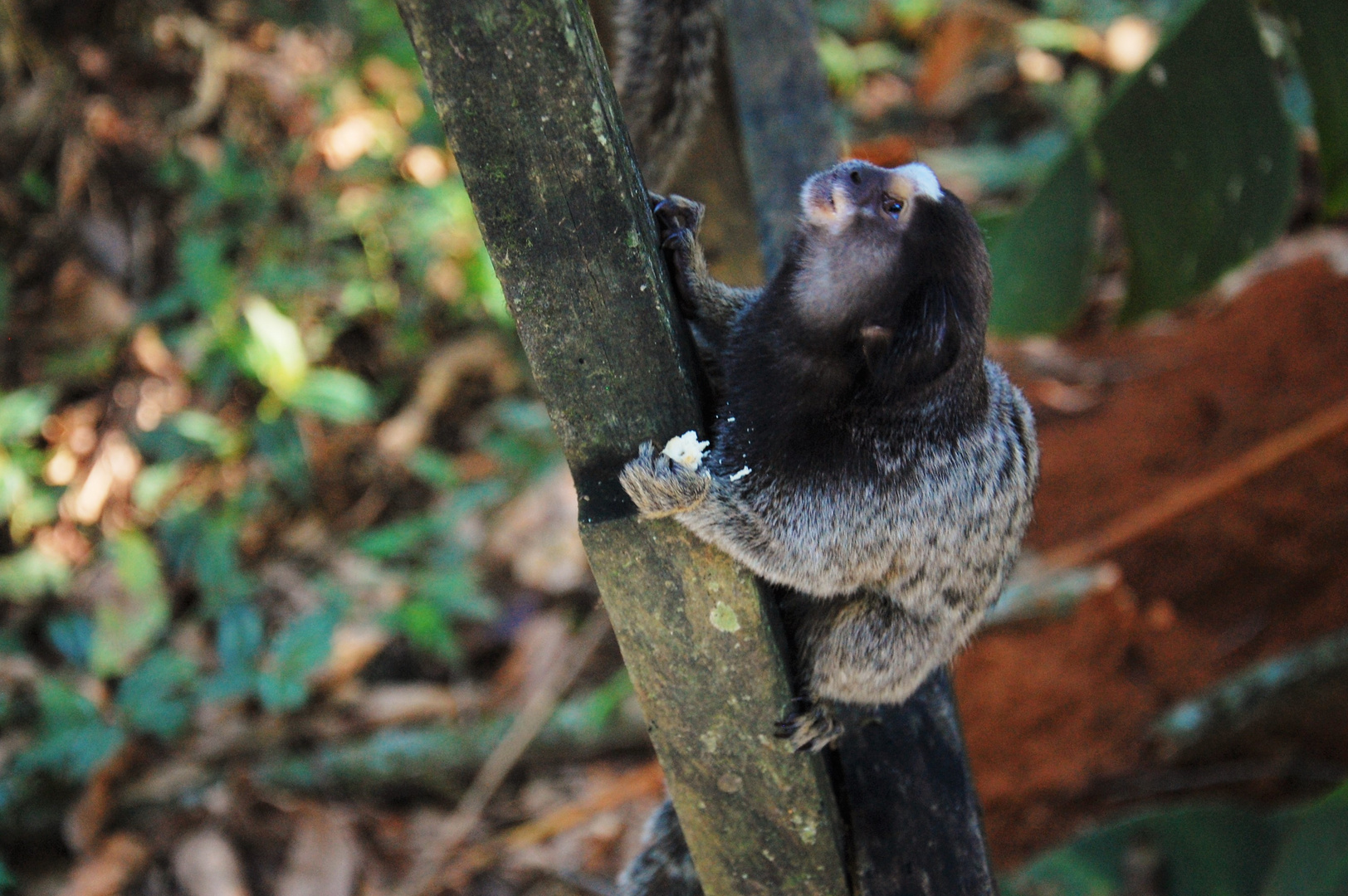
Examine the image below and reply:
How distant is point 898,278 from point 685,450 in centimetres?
74

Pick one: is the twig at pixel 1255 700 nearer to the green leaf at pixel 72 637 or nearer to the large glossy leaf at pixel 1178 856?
the large glossy leaf at pixel 1178 856

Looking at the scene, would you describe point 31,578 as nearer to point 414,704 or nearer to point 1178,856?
point 414,704

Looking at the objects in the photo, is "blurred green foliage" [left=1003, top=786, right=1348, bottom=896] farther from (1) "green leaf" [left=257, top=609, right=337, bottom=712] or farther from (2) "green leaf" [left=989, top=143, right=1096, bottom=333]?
(1) "green leaf" [left=257, top=609, right=337, bottom=712]

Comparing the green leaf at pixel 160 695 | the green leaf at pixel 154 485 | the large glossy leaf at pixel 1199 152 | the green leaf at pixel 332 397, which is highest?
the large glossy leaf at pixel 1199 152

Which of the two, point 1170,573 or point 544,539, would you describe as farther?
point 544,539

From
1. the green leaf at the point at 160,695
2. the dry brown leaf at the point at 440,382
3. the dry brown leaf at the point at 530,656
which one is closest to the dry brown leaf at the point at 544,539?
the dry brown leaf at the point at 530,656

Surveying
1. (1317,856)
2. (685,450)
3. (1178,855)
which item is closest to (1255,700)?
(1178,855)

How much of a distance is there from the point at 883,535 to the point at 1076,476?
320 centimetres

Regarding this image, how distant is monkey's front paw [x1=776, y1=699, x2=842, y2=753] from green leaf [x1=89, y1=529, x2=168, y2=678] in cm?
355

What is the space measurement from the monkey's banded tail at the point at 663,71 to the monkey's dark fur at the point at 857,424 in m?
0.48

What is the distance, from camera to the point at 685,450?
167 cm

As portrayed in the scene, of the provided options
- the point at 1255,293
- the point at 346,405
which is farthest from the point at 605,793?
the point at 1255,293

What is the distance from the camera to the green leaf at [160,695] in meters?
3.96

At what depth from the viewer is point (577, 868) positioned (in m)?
3.99
